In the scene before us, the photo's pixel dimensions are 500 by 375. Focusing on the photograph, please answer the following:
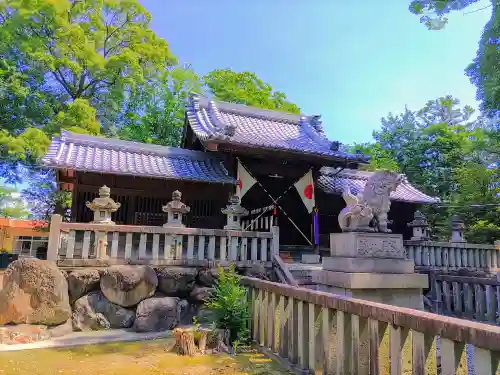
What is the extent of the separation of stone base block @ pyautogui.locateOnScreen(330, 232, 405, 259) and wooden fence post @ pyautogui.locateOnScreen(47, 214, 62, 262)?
5670 millimetres

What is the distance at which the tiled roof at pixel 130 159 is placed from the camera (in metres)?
10.0

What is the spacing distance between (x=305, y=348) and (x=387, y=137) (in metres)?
25.7

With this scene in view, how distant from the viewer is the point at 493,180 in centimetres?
1667

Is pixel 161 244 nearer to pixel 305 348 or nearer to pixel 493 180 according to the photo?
pixel 305 348

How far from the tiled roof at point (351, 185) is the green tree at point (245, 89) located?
1055 centimetres

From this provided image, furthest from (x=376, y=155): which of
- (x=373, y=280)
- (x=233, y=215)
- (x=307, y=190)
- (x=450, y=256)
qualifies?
(x=373, y=280)

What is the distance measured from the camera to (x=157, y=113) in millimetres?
22078

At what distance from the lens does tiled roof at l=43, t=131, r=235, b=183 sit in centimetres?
1002

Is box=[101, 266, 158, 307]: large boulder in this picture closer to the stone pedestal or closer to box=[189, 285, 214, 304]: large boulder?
box=[189, 285, 214, 304]: large boulder

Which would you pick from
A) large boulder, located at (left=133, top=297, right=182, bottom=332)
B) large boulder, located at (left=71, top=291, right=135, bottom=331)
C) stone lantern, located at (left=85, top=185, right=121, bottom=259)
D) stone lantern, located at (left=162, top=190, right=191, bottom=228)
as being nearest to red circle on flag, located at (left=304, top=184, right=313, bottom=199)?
stone lantern, located at (left=162, top=190, right=191, bottom=228)

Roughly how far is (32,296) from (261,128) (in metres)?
10.7

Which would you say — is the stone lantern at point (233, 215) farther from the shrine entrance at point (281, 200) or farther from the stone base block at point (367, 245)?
the stone base block at point (367, 245)

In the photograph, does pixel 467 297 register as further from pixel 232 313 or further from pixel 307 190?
pixel 232 313

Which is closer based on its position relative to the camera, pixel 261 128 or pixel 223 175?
pixel 223 175
